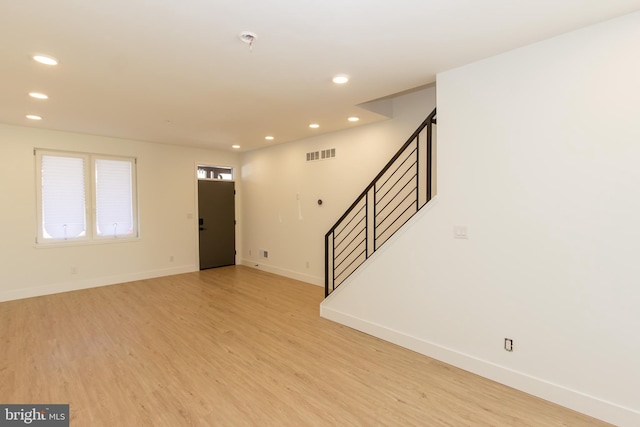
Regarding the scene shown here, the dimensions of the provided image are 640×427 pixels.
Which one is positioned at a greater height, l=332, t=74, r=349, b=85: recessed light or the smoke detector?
l=332, t=74, r=349, b=85: recessed light

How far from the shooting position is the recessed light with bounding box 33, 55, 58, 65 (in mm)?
2602

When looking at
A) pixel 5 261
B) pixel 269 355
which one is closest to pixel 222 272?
pixel 5 261

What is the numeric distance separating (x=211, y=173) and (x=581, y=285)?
→ 22.4ft

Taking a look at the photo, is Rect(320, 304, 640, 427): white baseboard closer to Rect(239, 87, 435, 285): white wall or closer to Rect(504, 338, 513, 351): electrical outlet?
Rect(504, 338, 513, 351): electrical outlet

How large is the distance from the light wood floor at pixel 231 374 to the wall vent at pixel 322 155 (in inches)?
105

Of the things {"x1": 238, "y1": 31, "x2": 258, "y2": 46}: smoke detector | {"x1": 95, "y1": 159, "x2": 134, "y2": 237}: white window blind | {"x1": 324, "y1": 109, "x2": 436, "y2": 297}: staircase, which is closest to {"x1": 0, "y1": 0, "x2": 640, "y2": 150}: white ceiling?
{"x1": 238, "y1": 31, "x2": 258, "y2": 46}: smoke detector

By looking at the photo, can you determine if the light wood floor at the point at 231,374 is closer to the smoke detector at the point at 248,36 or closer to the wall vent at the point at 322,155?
the wall vent at the point at 322,155

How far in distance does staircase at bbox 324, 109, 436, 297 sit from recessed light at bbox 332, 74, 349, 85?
1.20m

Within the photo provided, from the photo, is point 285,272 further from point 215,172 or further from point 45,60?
point 45,60

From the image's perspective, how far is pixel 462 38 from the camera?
2.36 m

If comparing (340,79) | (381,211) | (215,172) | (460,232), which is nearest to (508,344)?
(460,232)

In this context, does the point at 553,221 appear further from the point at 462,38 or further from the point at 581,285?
the point at 462,38

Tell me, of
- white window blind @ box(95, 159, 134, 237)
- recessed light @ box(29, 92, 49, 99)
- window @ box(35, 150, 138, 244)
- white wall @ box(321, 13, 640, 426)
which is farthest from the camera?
white window blind @ box(95, 159, 134, 237)

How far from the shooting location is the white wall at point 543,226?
2131mm
